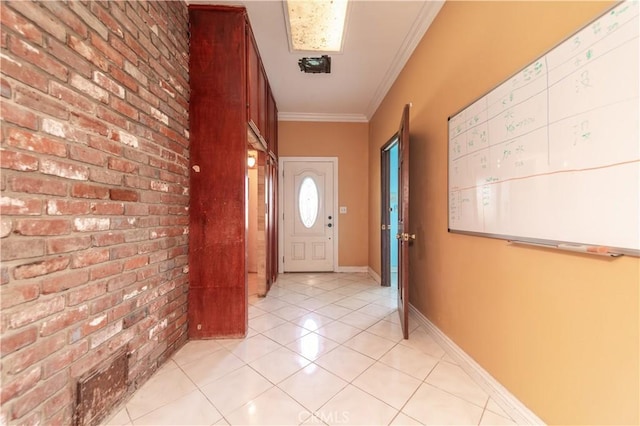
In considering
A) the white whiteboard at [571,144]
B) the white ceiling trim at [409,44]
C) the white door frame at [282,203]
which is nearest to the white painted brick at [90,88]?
the white whiteboard at [571,144]

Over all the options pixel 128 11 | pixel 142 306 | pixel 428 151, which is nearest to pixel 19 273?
pixel 142 306

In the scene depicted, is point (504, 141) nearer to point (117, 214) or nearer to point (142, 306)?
point (117, 214)

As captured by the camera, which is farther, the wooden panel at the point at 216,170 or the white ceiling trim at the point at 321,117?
the white ceiling trim at the point at 321,117

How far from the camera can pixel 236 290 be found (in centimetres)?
214

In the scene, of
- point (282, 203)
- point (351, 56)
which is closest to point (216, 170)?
point (351, 56)

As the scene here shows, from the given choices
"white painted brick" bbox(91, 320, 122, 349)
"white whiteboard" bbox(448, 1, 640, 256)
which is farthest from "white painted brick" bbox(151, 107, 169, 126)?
"white whiteboard" bbox(448, 1, 640, 256)

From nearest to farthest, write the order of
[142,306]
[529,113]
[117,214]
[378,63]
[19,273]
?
[19,273] → [529,113] → [117,214] → [142,306] → [378,63]

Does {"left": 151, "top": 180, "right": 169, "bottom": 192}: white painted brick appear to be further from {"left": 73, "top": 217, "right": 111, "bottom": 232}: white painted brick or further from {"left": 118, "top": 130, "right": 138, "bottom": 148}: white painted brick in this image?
{"left": 73, "top": 217, "right": 111, "bottom": 232}: white painted brick

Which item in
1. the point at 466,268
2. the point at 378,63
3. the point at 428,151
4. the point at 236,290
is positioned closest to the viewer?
the point at 466,268

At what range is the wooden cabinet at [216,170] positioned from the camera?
2.12 meters

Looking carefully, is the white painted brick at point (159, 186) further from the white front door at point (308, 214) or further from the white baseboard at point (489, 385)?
the white front door at point (308, 214)

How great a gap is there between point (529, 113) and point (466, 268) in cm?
104

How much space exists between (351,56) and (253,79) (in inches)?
45.3

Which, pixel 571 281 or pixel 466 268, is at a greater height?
pixel 571 281
